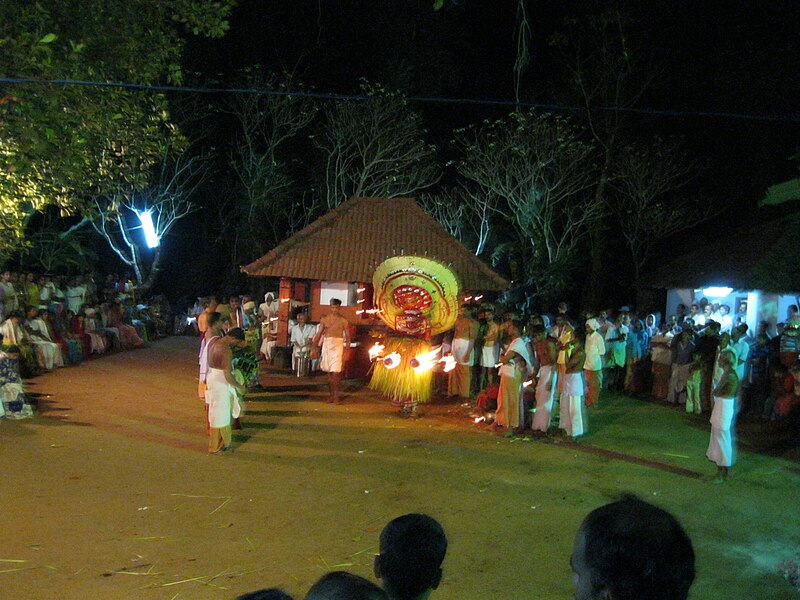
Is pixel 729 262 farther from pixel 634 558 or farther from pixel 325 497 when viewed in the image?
pixel 634 558

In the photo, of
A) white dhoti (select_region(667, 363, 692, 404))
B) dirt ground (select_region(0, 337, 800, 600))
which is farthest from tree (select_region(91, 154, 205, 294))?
white dhoti (select_region(667, 363, 692, 404))

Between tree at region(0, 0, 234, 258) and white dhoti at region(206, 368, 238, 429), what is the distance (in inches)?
130

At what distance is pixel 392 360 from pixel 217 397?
17.0 feet

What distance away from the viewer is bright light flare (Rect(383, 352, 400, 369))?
14484mm

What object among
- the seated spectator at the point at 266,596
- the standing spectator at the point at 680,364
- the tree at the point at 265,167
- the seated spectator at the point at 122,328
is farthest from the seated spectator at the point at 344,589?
the tree at the point at 265,167

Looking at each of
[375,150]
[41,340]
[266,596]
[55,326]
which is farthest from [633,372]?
[375,150]

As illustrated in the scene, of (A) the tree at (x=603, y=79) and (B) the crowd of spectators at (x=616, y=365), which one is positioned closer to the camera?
(B) the crowd of spectators at (x=616, y=365)

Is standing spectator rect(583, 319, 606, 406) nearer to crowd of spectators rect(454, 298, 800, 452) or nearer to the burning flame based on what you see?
crowd of spectators rect(454, 298, 800, 452)

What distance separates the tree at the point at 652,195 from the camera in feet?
86.1

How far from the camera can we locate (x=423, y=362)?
14242 mm

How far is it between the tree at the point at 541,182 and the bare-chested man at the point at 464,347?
1048 cm

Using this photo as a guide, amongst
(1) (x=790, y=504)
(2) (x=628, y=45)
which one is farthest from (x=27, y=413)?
(2) (x=628, y=45)

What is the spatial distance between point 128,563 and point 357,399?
8.86 m

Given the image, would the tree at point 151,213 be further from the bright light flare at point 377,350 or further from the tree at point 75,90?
the tree at point 75,90
